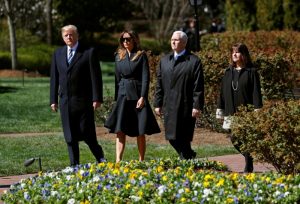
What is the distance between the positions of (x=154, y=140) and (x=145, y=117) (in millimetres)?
3777

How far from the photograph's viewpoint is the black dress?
10.4 m

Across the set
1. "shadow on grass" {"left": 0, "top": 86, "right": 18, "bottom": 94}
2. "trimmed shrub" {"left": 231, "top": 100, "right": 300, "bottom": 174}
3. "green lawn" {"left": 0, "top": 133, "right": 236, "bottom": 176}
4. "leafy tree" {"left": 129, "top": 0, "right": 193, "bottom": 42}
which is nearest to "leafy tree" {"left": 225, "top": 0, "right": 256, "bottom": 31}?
"shadow on grass" {"left": 0, "top": 86, "right": 18, "bottom": 94}

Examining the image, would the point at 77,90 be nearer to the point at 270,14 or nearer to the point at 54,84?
the point at 54,84

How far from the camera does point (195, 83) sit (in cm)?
979

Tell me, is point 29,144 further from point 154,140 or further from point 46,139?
point 154,140

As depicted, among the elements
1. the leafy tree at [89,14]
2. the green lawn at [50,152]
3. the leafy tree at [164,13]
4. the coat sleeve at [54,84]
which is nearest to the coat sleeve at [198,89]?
the coat sleeve at [54,84]

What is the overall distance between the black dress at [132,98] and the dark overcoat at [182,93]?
0.51m

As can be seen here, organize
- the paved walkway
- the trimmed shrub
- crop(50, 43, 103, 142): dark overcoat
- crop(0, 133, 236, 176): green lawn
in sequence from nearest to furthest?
the trimmed shrub, the paved walkway, crop(50, 43, 103, 142): dark overcoat, crop(0, 133, 236, 176): green lawn

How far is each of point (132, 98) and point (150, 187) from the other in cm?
327

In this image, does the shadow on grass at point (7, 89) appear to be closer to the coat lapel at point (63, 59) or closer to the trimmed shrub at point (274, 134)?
the coat lapel at point (63, 59)

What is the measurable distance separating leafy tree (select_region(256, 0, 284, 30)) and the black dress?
2049cm

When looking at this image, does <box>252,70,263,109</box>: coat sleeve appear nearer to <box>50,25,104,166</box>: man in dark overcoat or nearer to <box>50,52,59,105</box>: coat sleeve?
<box>50,25,104,166</box>: man in dark overcoat

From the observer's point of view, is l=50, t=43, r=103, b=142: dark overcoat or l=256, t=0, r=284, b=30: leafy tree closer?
l=50, t=43, r=103, b=142: dark overcoat

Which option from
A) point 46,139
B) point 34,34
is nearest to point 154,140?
point 46,139
